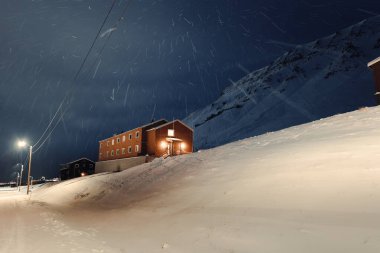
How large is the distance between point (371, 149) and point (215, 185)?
6.81 m

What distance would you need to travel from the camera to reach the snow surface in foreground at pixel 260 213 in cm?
732

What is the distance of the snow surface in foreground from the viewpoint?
24.0ft

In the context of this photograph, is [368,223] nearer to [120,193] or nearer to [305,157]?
[305,157]

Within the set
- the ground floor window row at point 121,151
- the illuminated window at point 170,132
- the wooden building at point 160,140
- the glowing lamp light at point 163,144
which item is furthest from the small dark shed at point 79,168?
the illuminated window at point 170,132

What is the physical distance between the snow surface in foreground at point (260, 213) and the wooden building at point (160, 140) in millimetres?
37427

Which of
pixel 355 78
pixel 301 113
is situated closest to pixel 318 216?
pixel 301 113

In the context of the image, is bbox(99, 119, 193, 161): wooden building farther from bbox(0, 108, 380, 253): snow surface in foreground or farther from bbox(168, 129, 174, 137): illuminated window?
bbox(0, 108, 380, 253): snow surface in foreground

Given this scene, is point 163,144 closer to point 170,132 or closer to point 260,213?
point 170,132

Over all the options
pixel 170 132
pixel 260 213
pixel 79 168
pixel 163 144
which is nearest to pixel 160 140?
pixel 163 144

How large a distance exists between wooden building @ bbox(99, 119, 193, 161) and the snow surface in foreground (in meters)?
37.4

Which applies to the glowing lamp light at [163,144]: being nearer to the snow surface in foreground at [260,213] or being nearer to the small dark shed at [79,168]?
the small dark shed at [79,168]

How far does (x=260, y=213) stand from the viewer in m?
9.52

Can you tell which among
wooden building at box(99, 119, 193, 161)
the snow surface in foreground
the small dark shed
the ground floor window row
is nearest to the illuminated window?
wooden building at box(99, 119, 193, 161)

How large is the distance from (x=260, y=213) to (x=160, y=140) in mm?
46494
